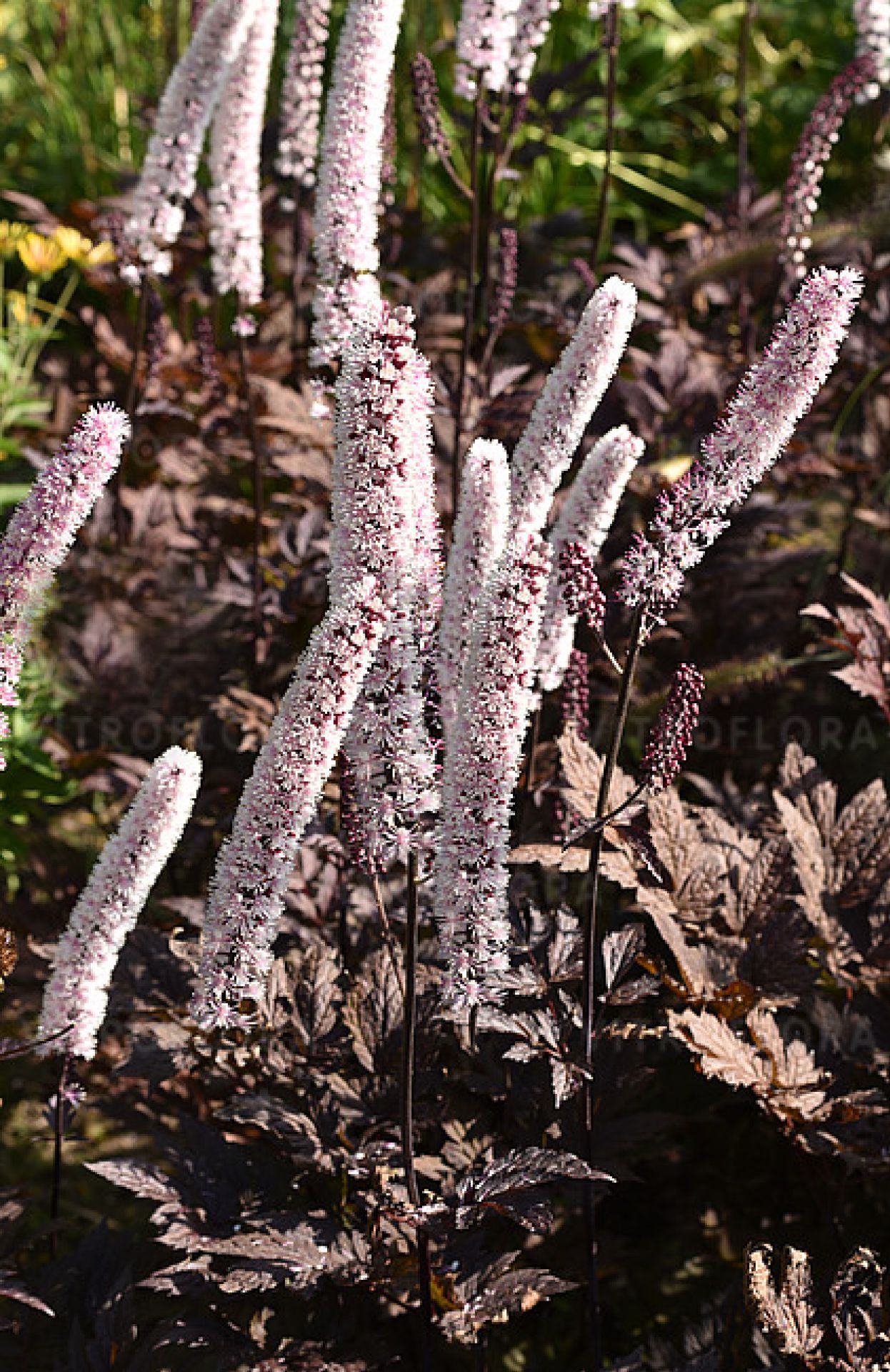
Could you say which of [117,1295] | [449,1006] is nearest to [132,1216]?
[117,1295]

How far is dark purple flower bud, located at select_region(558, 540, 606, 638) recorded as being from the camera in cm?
202

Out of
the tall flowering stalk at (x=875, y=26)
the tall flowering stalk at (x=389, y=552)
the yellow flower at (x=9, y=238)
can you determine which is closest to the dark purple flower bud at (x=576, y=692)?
the tall flowering stalk at (x=389, y=552)

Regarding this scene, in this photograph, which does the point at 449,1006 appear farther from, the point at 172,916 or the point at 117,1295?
the point at 172,916

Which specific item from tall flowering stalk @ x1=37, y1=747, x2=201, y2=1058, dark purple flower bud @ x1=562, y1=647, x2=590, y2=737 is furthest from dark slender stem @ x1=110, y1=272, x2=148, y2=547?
tall flowering stalk @ x1=37, y1=747, x2=201, y2=1058

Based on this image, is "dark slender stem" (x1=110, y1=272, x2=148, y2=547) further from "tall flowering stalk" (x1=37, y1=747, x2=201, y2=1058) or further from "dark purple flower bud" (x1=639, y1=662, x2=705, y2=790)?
"dark purple flower bud" (x1=639, y1=662, x2=705, y2=790)

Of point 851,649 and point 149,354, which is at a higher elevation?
point 149,354

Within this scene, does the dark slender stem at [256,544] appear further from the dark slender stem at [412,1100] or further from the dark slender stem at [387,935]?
the dark slender stem at [412,1100]

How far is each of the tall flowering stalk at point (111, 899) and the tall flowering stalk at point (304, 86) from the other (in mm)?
2410

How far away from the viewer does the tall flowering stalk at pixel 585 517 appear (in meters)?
2.33

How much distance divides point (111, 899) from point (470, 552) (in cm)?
73

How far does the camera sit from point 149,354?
411 cm

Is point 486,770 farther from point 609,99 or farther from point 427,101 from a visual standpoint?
point 609,99

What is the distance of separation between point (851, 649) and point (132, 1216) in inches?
85.1

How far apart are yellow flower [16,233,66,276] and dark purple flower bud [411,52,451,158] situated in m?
2.15
